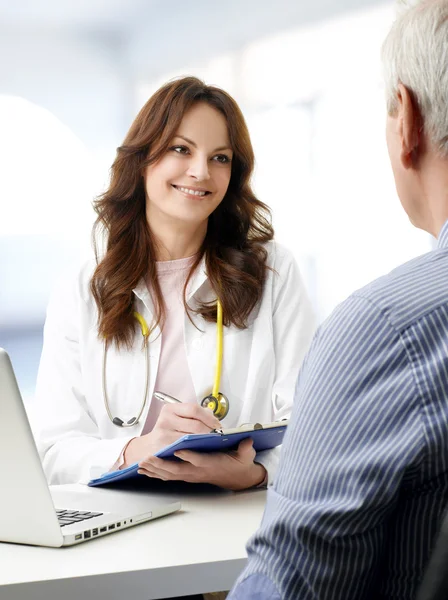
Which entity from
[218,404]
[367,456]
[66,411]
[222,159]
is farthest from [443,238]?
[222,159]

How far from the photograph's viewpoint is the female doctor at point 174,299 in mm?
1924

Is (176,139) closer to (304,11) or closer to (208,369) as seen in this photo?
(208,369)

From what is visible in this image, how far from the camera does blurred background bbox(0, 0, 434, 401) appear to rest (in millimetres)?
3457

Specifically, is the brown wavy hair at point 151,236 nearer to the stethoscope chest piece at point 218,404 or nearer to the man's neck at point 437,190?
the stethoscope chest piece at point 218,404

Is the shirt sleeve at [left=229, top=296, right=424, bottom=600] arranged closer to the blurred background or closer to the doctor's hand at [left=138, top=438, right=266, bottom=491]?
the doctor's hand at [left=138, top=438, right=266, bottom=491]

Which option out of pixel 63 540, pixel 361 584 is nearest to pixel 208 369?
pixel 63 540

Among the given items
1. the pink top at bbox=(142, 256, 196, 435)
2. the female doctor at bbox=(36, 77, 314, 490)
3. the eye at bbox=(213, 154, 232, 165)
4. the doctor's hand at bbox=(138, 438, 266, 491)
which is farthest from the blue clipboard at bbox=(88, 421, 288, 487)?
the eye at bbox=(213, 154, 232, 165)

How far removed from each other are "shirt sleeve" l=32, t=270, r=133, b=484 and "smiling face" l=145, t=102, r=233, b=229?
1.06 ft

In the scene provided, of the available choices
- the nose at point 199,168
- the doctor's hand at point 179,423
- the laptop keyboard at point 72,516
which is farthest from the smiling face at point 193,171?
the laptop keyboard at point 72,516

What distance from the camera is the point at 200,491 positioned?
1409 mm

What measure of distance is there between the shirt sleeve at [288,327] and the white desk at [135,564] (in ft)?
Answer: 2.38

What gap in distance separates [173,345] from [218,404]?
208 mm

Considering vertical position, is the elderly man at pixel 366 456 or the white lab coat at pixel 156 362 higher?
the elderly man at pixel 366 456

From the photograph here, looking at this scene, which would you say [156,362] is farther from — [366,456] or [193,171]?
[366,456]
